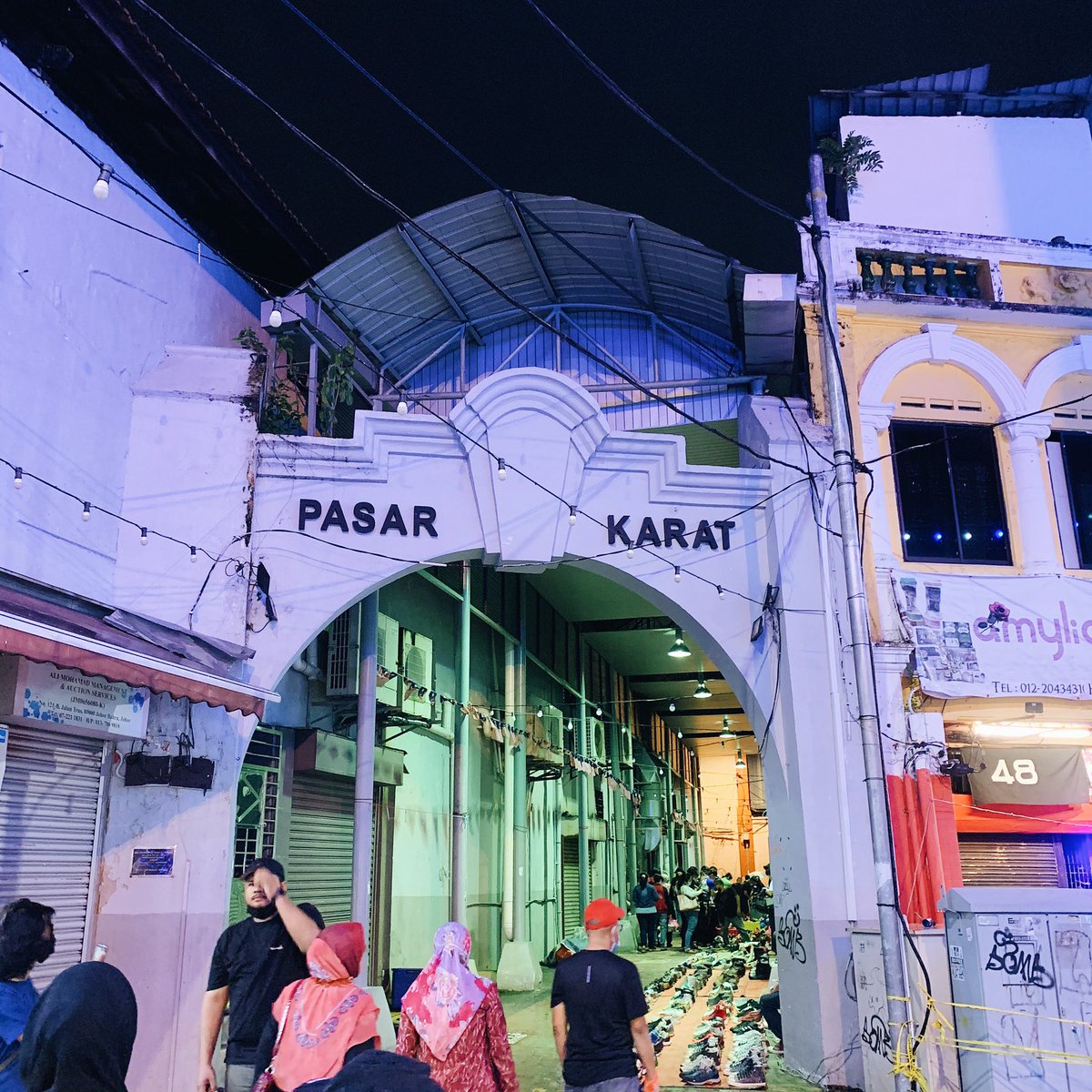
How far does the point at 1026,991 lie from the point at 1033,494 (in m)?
7.09

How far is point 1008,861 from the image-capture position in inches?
513

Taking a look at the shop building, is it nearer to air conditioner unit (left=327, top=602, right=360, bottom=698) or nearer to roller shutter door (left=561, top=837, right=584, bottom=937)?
air conditioner unit (left=327, top=602, right=360, bottom=698)

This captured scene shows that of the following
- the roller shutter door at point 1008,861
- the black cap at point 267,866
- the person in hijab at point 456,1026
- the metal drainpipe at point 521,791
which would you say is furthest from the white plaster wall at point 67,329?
the roller shutter door at point 1008,861

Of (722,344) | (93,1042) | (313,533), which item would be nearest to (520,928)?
(313,533)

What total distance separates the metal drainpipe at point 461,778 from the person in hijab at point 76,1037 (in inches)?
464

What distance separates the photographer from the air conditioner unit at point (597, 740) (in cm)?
2670

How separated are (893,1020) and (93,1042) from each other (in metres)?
6.40

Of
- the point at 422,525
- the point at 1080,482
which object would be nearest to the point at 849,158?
the point at 1080,482

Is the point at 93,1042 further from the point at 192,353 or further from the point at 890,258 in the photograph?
the point at 890,258

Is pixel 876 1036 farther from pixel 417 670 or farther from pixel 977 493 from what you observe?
pixel 417 670

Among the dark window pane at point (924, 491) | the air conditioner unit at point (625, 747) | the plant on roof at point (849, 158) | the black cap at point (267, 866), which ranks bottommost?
the black cap at point (267, 866)

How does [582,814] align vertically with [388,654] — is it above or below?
below

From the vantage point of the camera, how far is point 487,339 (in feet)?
55.6

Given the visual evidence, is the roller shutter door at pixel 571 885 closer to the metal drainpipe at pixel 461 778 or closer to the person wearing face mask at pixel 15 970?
the metal drainpipe at pixel 461 778
